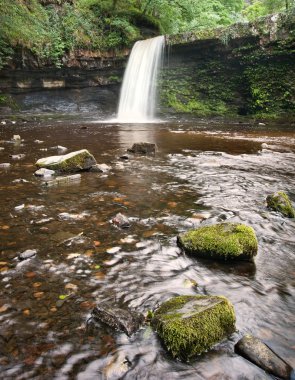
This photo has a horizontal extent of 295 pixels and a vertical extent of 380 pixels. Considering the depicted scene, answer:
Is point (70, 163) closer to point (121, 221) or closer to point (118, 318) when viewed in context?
point (121, 221)

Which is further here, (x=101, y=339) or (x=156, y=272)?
(x=156, y=272)

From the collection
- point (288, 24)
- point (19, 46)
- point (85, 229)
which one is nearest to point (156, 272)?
point (85, 229)

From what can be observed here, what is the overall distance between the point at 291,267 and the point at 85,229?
2113 millimetres

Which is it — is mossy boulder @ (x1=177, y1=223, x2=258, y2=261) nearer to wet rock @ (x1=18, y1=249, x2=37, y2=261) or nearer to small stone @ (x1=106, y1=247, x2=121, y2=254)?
small stone @ (x1=106, y1=247, x2=121, y2=254)

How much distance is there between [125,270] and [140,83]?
1926 centimetres

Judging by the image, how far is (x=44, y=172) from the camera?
5867 mm

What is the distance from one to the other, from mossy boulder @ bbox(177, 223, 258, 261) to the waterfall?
17.9 metres

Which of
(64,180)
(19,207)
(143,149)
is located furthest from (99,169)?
(143,149)

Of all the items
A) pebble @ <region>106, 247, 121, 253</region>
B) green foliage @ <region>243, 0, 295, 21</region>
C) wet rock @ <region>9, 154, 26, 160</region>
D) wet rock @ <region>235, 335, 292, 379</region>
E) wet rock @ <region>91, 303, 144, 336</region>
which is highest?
green foliage @ <region>243, 0, 295, 21</region>

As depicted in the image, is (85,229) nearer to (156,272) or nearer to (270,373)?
(156,272)

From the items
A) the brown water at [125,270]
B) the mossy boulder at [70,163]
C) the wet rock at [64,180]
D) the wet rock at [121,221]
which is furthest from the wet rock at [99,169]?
the wet rock at [121,221]

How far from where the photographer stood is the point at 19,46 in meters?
16.9

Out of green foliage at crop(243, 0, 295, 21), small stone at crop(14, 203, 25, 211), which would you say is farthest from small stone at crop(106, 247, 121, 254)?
green foliage at crop(243, 0, 295, 21)

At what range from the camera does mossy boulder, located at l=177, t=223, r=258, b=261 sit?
2994 mm
